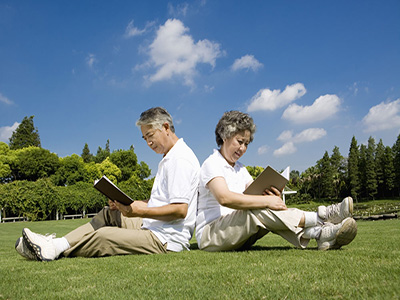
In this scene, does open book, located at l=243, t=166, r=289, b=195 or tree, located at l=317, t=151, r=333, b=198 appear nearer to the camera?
open book, located at l=243, t=166, r=289, b=195

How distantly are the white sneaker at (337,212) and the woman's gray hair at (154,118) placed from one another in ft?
6.80

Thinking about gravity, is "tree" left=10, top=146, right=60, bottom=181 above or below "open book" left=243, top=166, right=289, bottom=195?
above

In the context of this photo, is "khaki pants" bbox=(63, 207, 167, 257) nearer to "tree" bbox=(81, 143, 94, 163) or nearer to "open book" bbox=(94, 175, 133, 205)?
"open book" bbox=(94, 175, 133, 205)

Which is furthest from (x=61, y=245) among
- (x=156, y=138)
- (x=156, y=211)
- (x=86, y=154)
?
(x=86, y=154)

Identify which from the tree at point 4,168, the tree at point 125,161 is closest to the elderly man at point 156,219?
the tree at point 4,168

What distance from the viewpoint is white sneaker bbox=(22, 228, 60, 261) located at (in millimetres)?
3650

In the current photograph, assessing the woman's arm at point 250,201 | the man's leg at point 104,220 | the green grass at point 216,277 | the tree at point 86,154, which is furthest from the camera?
the tree at point 86,154

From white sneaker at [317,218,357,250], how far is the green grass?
21 cm

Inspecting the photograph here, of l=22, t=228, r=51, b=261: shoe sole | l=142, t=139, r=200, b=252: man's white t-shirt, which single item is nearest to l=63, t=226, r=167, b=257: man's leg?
l=142, t=139, r=200, b=252: man's white t-shirt

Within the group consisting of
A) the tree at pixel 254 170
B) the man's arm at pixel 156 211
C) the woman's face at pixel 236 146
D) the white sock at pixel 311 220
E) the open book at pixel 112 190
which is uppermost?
the tree at pixel 254 170

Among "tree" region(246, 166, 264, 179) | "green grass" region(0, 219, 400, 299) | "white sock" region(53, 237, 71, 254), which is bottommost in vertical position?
"green grass" region(0, 219, 400, 299)

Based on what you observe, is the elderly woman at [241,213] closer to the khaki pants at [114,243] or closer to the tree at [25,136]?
the khaki pants at [114,243]

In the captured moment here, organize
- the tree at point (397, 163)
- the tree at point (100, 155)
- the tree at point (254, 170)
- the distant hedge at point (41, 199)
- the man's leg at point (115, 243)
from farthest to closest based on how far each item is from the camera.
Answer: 1. the tree at point (100, 155)
2. the tree at point (254, 170)
3. the tree at point (397, 163)
4. the distant hedge at point (41, 199)
5. the man's leg at point (115, 243)

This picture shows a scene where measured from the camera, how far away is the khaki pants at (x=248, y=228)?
11.5 ft
